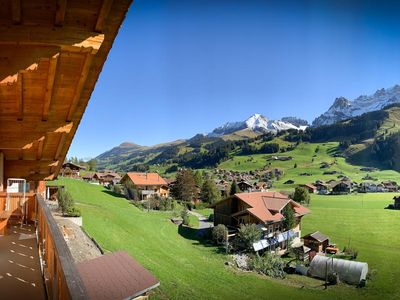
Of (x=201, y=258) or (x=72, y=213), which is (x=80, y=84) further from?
(x=201, y=258)

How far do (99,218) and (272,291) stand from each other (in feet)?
61.2

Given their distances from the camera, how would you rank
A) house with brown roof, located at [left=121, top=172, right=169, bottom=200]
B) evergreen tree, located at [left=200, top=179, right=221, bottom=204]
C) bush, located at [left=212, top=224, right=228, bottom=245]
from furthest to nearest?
evergreen tree, located at [left=200, top=179, right=221, bottom=204] < house with brown roof, located at [left=121, top=172, right=169, bottom=200] < bush, located at [left=212, top=224, right=228, bottom=245]

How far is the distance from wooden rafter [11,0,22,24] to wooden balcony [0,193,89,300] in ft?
7.80

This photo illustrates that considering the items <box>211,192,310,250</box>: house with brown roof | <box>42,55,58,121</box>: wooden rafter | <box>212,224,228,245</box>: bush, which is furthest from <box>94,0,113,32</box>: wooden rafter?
<box>211,192,310,250</box>: house with brown roof

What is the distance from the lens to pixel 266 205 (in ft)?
159

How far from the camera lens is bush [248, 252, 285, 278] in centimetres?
3266

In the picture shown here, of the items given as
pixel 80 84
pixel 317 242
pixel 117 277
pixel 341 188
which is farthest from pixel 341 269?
pixel 341 188

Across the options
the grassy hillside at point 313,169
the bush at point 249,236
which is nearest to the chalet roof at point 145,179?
the bush at point 249,236

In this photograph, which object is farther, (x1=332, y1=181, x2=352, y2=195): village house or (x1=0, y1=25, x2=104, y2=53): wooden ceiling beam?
(x1=332, y1=181, x2=352, y2=195): village house

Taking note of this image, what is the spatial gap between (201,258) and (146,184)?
1687 inches

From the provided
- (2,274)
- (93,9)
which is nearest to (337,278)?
(2,274)

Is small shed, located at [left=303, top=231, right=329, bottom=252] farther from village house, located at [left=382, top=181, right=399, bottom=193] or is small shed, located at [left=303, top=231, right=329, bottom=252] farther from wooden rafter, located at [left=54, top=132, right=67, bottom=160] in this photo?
village house, located at [left=382, top=181, right=399, bottom=193]

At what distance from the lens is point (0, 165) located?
14180 mm

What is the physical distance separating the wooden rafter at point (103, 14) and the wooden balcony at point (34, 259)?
242cm
